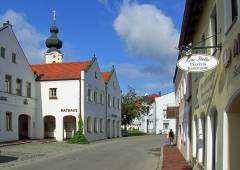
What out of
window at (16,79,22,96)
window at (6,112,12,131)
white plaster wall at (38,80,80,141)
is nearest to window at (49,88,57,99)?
white plaster wall at (38,80,80,141)

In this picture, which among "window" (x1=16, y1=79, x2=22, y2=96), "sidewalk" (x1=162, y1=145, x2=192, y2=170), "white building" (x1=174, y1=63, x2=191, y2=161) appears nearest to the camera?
"sidewalk" (x1=162, y1=145, x2=192, y2=170)

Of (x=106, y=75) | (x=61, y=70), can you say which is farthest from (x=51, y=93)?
(x=106, y=75)

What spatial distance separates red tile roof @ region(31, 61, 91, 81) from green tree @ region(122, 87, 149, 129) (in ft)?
85.1

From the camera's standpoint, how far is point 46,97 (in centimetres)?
4500

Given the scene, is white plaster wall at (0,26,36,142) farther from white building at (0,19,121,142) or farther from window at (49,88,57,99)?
window at (49,88,57,99)

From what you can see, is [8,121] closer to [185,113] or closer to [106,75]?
[185,113]

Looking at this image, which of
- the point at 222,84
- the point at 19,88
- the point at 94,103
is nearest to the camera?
the point at 222,84

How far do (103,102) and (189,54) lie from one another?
4550 cm

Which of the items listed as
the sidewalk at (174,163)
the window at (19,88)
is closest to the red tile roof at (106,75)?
the window at (19,88)

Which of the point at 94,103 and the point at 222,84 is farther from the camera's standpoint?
the point at 94,103

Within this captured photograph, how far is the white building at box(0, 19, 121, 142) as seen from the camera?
125 ft

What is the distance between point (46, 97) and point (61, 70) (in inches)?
147

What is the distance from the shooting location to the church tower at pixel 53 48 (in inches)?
2421

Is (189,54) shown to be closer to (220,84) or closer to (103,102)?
(220,84)
